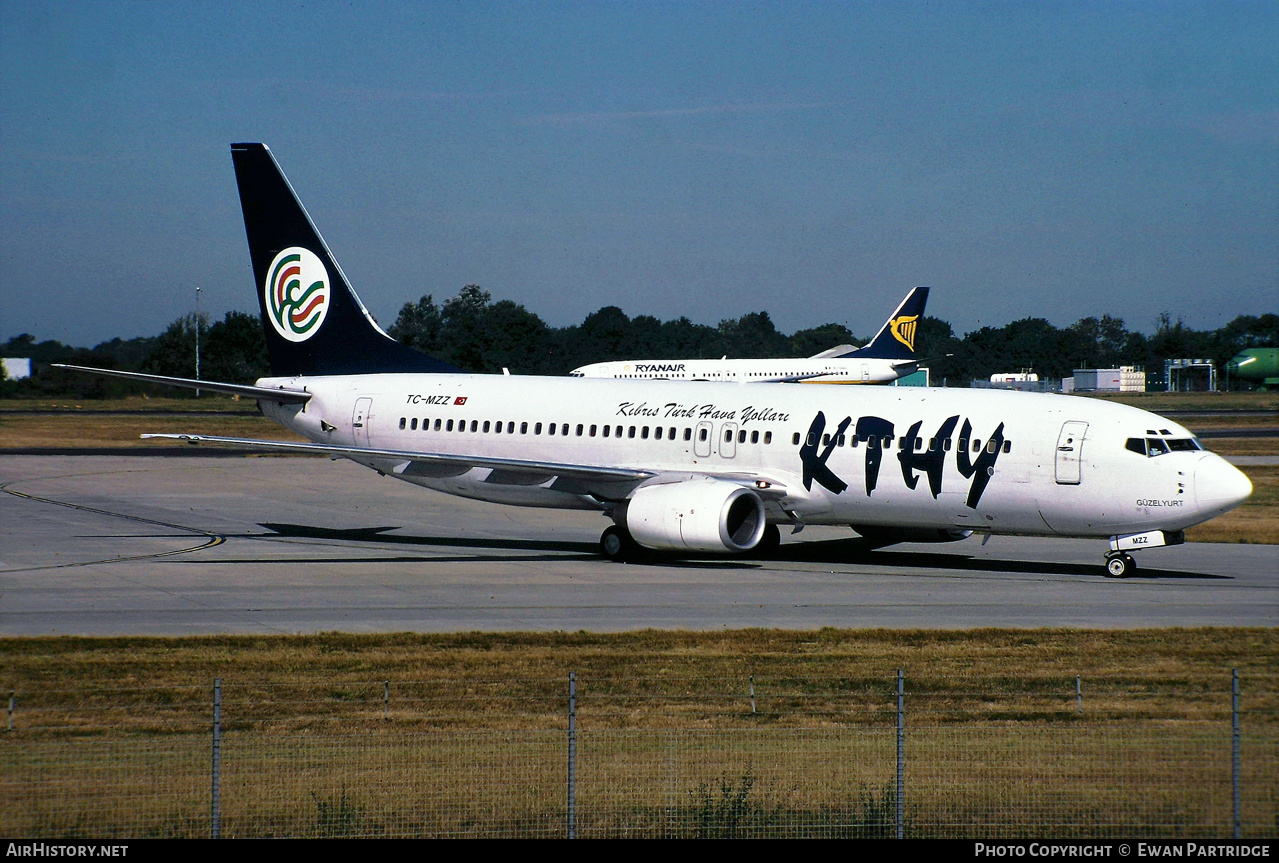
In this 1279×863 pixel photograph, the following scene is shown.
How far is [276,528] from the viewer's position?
41.0 m

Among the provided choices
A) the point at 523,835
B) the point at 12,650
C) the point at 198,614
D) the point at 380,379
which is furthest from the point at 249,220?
the point at 523,835

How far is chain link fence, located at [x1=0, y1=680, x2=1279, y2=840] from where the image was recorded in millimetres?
12602

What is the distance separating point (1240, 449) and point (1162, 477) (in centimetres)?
4907

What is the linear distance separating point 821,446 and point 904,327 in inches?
2888

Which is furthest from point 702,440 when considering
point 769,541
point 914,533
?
point 914,533

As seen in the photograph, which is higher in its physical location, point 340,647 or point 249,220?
point 249,220

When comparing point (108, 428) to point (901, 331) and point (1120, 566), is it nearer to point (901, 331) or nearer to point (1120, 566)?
point (901, 331)

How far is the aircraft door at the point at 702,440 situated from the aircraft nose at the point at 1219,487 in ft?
37.7

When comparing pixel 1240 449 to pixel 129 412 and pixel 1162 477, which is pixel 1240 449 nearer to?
pixel 1162 477

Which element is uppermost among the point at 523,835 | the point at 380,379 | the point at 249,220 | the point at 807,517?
the point at 249,220

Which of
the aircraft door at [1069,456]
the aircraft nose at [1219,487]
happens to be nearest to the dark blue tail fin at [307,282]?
the aircraft door at [1069,456]

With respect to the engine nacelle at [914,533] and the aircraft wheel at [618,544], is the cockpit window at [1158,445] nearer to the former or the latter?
the engine nacelle at [914,533]

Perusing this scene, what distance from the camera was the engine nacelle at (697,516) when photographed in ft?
104
